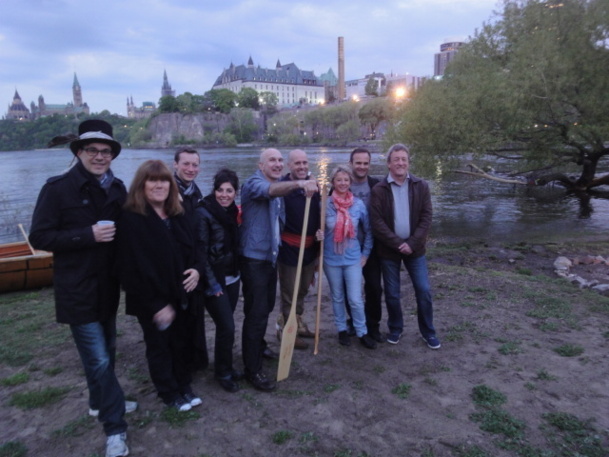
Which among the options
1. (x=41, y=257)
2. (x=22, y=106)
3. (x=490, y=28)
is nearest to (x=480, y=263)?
(x=41, y=257)

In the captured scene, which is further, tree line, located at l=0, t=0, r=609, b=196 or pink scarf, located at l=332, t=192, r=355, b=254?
tree line, located at l=0, t=0, r=609, b=196

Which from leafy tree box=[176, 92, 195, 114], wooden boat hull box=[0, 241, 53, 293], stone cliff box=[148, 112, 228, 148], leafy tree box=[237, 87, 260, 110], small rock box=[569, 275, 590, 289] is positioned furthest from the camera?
leafy tree box=[237, 87, 260, 110]

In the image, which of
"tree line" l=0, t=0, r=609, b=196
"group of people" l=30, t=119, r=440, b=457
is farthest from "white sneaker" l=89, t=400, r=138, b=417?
"tree line" l=0, t=0, r=609, b=196

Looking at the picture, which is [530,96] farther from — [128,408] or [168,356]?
[128,408]

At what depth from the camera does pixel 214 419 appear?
3.34 meters

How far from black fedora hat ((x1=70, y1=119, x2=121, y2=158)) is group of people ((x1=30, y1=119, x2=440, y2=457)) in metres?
0.01

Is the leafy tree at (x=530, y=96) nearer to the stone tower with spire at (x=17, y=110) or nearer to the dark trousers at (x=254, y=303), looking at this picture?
the dark trousers at (x=254, y=303)

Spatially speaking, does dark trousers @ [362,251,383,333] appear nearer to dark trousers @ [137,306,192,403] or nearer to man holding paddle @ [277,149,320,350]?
man holding paddle @ [277,149,320,350]

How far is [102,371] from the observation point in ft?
9.59

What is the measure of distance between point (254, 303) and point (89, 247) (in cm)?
148

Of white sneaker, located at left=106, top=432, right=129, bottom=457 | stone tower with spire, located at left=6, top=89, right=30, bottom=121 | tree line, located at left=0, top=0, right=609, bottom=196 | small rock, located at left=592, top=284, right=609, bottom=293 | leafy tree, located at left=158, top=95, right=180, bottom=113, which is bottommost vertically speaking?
small rock, located at left=592, top=284, right=609, bottom=293

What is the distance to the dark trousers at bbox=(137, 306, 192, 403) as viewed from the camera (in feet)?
10.6

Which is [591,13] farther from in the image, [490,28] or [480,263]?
[480,263]

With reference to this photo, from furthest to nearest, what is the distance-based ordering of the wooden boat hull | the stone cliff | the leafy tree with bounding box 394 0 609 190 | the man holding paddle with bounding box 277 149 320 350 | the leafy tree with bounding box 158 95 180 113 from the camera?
the leafy tree with bounding box 158 95 180 113 → the stone cliff → the leafy tree with bounding box 394 0 609 190 → the wooden boat hull → the man holding paddle with bounding box 277 149 320 350
